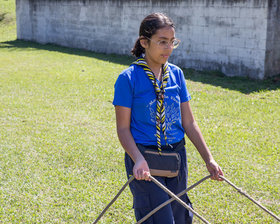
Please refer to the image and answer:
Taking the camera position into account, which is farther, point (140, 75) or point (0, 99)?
point (0, 99)

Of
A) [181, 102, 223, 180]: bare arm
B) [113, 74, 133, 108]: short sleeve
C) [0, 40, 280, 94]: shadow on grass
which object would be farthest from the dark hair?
[0, 40, 280, 94]: shadow on grass

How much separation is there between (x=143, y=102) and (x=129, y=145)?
0.28 meters

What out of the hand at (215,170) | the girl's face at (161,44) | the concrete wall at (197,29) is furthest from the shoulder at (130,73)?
the concrete wall at (197,29)

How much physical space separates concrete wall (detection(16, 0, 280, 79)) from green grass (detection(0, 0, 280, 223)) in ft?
2.34

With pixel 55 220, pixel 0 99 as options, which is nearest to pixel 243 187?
pixel 55 220

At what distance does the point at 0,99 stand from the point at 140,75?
695 centimetres

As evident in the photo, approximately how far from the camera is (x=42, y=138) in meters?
6.33

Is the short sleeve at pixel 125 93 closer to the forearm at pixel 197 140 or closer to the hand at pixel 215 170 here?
the forearm at pixel 197 140

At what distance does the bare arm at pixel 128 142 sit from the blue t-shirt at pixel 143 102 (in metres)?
0.05

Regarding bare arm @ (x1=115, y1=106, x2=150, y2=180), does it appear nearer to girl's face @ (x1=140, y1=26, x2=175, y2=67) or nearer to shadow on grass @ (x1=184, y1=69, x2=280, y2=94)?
girl's face @ (x1=140, y1=26, x2=175, y2=67)

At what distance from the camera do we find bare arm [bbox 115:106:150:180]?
2367 mm

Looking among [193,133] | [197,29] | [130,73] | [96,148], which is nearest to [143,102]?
[130,73]

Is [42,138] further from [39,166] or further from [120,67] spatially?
[120,67]

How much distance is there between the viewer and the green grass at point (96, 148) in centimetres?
418
